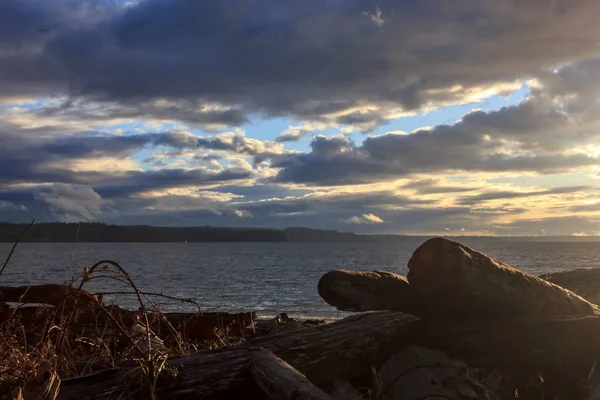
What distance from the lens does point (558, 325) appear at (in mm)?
5309

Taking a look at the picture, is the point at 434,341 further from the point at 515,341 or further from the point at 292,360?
the point at 292,360

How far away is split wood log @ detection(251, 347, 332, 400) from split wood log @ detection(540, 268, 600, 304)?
736 centimetres

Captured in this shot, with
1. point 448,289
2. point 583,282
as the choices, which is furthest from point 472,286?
point 583,282

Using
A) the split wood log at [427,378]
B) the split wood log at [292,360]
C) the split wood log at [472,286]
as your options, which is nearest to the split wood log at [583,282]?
the split wood log at [472,286]

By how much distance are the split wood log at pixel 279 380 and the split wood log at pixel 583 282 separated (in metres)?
7.36

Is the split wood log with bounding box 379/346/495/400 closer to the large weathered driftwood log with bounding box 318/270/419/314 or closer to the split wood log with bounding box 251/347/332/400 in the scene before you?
the large weathered driftwood log with bounding box 318/270/419/314

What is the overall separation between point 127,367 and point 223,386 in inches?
30.6

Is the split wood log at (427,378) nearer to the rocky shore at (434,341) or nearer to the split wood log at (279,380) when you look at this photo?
the rocky shore at (434,341)

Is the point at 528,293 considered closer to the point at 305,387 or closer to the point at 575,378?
the point at 575,378

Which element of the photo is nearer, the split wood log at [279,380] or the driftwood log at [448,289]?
the split wood log at [279,380]

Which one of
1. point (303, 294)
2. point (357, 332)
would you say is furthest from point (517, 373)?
point (303, 294)

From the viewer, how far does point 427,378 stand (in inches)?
191

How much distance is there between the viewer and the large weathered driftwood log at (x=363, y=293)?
17.2 ft

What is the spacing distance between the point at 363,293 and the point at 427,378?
0.93 meters
